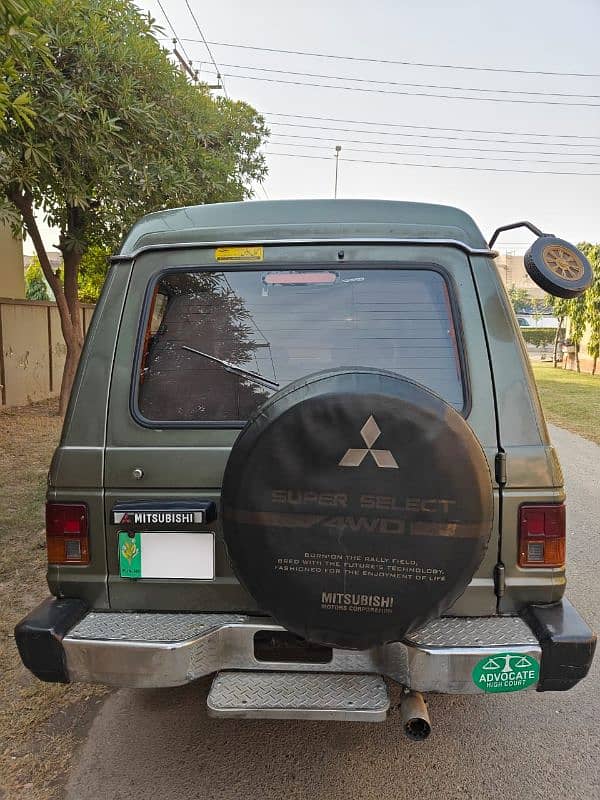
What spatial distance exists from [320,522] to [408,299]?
3.14 feet

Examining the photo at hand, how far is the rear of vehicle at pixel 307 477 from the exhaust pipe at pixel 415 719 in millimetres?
102

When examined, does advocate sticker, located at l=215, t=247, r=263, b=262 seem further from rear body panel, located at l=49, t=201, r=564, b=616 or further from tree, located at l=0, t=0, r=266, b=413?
tree, located at l=0, t=0, r=266, b=413

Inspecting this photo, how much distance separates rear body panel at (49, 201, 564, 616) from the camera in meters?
2.07

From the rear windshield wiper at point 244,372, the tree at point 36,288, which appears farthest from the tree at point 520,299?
the rear windshield wiper at point 244,372

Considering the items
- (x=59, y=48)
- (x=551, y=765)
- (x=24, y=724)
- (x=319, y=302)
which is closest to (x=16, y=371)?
(x=59, y=48)

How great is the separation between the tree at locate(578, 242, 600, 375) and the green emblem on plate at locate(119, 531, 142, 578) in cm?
1984

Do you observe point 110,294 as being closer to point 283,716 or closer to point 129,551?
point 129,551

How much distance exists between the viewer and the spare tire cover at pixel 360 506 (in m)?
1.73

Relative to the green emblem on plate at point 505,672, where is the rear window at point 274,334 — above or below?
above

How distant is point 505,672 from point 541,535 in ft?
1.53

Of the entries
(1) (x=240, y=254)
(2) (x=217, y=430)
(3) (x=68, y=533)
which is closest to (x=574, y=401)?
(1) (x=240, y=254)

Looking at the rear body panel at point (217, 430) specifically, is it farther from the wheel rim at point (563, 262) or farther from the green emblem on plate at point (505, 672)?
the wheel rim at point (563, 262)

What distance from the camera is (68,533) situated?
2145 millimetres

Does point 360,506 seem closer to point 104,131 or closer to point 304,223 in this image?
point 304,223
